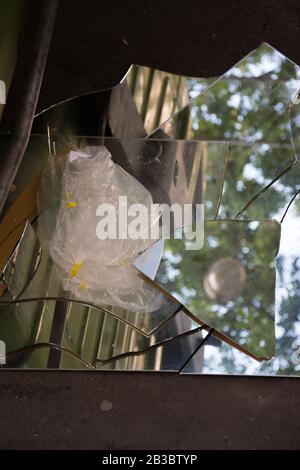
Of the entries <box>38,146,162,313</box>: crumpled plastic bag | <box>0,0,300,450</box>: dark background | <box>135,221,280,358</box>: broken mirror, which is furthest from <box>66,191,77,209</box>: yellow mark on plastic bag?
<box>0,0,300,450</box>: dark background

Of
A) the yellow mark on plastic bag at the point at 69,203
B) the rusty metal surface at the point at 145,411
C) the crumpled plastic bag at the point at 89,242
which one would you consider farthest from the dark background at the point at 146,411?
the yellow mark on plastic bag at the point at 69,203

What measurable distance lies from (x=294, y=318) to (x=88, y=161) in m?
0.42

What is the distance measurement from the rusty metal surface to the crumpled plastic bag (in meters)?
0.14

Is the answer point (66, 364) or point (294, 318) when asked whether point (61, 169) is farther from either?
point (294, 318)

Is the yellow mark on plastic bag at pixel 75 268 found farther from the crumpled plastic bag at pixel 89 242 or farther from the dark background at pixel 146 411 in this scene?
the dark background at pixel 146 411

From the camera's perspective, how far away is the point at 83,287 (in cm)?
109

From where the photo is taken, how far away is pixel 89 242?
1.08 meters

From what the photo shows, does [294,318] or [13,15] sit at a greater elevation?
[13,15]

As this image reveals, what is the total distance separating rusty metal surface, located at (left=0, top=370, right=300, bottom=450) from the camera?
1.09 m

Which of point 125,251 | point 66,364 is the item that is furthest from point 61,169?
point 66,364

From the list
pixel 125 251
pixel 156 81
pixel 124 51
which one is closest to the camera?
pixel 125 251

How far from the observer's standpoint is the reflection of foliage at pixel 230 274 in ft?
3.53

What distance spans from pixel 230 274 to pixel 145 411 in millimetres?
261

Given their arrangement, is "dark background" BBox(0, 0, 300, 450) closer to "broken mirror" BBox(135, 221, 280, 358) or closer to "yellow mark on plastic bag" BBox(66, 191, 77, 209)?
"broken mirror" BBox(135, 221, 280, 358)
